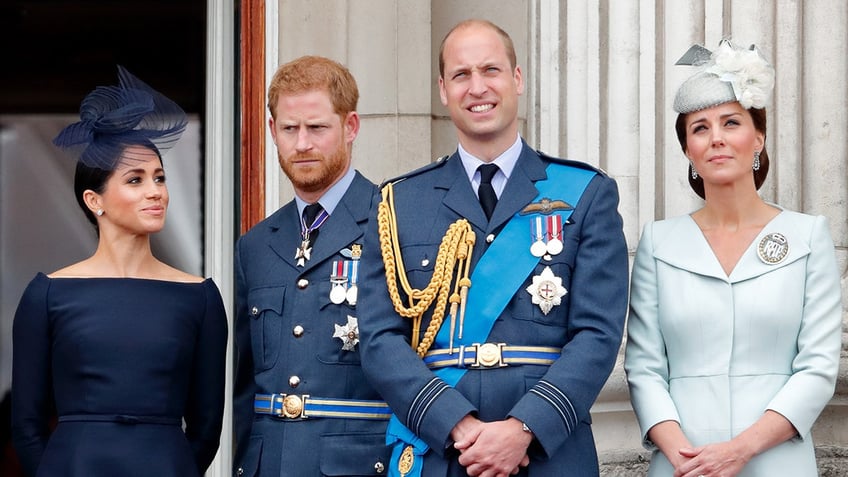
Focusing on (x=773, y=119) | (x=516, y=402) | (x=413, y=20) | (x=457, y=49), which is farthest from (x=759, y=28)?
(x=516, y=402)

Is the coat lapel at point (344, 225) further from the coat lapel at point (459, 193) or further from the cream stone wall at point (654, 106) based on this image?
the cream stone wall at point (654, 106)

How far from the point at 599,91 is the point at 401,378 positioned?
1.84 meters

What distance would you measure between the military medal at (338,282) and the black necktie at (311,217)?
124 millimetres

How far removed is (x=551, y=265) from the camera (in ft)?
12.4

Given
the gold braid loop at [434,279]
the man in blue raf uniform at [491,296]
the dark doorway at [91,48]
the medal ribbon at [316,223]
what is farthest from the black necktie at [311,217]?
the dark doorway at [91,48]

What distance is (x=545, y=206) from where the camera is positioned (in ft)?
12.6

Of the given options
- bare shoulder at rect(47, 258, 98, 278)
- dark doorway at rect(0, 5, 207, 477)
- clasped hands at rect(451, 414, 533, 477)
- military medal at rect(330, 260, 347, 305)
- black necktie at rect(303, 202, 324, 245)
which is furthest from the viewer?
dark doorway at rect(0, 5, 207, 477)

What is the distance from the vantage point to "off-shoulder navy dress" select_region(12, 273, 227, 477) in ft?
13.1

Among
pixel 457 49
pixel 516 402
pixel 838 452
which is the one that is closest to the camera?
pixel 516 402

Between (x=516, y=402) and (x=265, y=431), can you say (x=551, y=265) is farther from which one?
(x=265, y=431)

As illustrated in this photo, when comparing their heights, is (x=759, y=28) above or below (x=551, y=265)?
above

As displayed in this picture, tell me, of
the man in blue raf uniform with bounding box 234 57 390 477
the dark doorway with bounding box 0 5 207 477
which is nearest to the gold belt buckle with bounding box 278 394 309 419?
the man in blue raf uniform with bounding box 234 57 390 477

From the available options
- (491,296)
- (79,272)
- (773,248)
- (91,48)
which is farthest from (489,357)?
(91,48)

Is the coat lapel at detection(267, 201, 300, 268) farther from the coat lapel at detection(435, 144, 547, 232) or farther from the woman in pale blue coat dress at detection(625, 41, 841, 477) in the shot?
the woman in pale blue coat dress at detection(625, 41, 841, 477)
